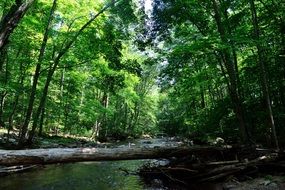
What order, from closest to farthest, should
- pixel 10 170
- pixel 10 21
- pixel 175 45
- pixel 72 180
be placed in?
pixel 10 21 → pixel 72 180 → pixel 10 170 → pixel 175 45

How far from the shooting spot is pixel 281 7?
1354 centimetres

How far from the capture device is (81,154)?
9.50 meters

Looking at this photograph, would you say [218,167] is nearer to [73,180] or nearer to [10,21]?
[73,180]

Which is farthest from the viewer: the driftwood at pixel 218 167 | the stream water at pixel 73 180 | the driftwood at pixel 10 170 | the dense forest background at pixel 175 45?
the dense forest background at pixel 175 45

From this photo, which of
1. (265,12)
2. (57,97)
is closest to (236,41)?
(265,12)

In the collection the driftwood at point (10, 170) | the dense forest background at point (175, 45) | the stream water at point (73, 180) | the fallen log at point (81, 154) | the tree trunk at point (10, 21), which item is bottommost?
the stream water at point (73, 180)

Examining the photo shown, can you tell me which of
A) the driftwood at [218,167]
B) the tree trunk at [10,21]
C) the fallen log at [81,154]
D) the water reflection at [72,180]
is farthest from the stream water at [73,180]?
the tree trunk at [10,21]

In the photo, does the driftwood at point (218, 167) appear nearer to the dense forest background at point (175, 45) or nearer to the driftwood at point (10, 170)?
the dense forest background at point (175, 45)

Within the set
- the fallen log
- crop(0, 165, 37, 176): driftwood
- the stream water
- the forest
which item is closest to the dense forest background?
the forest

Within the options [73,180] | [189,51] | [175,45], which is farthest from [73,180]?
[175,45]

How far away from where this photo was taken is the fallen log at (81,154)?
8.57 metres

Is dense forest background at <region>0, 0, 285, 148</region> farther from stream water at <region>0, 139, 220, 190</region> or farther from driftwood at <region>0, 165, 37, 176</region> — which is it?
stream water at <region>0, 139, 220, 190</region>

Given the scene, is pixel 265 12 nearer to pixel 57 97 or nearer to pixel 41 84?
pixel 41 84

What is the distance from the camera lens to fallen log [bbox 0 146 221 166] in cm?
857
